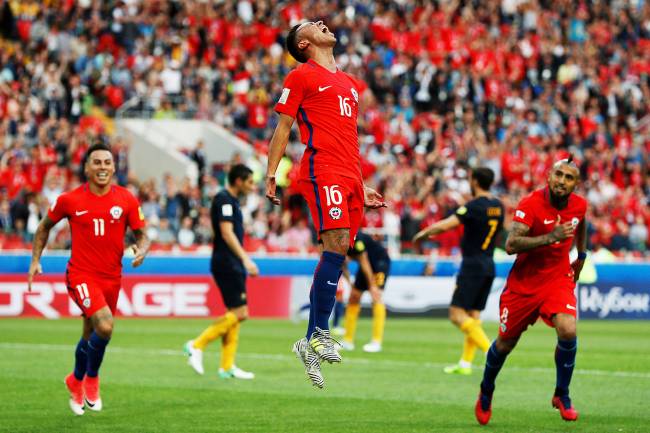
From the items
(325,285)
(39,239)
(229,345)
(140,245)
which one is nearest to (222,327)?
(229,345)

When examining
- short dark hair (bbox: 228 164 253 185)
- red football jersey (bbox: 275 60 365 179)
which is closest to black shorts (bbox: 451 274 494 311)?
short dark hair (bbox: 228 164 253 185)

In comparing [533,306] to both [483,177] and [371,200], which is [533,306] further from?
[483,177]

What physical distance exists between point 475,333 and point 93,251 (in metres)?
5.59

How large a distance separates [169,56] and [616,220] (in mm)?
12879

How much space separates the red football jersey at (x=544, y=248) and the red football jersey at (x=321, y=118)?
92.0 inches

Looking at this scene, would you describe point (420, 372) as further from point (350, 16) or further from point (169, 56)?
point (350, 16)

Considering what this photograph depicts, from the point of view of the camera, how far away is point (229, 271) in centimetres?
1530

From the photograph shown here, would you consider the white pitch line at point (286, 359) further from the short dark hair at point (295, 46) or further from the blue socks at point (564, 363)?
the short dark hair at point (295, 46)

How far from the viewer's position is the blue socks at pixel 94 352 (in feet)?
38.9

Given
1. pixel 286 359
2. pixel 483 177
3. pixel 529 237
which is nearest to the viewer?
pixel 529 237

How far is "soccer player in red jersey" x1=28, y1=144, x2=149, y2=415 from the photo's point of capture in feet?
39.1

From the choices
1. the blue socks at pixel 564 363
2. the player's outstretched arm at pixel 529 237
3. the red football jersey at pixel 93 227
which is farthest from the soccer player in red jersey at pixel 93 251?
the blue socks at pixel 564 363

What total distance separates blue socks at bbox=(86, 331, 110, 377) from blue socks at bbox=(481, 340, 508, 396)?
362 cm

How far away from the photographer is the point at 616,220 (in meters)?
32.2
